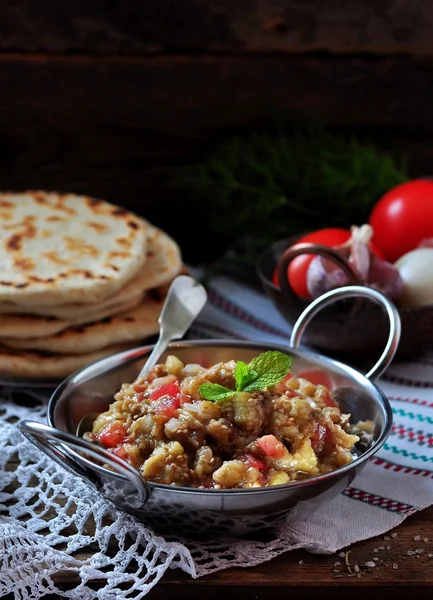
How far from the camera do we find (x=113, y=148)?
10.8 ft

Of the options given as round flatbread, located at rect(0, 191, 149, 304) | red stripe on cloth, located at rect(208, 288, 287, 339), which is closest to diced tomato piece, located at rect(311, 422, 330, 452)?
round flatbread, located at rect(0, 191, 149, 304)

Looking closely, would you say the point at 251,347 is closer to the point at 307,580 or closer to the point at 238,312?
the point at 307,580

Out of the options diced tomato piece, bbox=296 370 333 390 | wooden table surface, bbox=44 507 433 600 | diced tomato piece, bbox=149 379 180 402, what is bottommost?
wooden table surface, bbox=44 507 433 600

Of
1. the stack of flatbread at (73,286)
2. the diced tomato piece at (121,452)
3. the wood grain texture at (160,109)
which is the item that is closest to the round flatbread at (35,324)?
the stack of flatbread at (73,286)

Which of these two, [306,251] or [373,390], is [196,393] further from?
[306,251]

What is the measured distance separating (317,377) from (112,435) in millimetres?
545

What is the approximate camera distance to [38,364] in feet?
7.18

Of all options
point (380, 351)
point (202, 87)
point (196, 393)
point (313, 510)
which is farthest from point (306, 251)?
point (202, 87)

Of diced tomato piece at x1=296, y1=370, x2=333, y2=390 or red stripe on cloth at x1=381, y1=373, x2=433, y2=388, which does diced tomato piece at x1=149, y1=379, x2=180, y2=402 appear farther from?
red stripe on cloth at x1=381, y1=373, x2=433, y2=388

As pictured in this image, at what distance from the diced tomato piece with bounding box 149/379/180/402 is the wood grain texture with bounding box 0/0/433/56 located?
1.81 meters

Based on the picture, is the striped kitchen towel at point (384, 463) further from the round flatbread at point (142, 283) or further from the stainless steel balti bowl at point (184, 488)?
the round flatbread at point (142, 283)

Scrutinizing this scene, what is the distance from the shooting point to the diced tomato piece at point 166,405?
1.62 metres

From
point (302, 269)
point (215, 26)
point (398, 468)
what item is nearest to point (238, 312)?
point (302, 269)

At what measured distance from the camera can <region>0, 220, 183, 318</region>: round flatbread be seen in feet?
7.32
